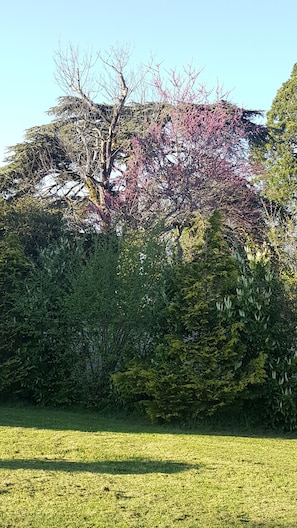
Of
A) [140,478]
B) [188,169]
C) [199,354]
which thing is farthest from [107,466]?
[188,169]

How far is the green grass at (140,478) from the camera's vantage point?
4.18 meters

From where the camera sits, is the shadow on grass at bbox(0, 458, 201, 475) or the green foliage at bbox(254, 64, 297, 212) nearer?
the shadow on grass at bbox(0, 458, 201, 475)

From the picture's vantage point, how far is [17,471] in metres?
5.32

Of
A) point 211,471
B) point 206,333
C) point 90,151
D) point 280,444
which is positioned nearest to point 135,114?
point 90,151

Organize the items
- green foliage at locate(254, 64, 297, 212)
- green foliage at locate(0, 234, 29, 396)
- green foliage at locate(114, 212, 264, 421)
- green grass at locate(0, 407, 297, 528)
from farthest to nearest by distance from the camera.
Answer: green foliage at locate(254, 64, 297, 212) → green foliage at locate(0, 234, 29, 396) → green foliage at locate(114, 212, 264, 421) → green grass at locate(0, 407, 297, 528)

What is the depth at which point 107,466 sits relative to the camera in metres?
5.86

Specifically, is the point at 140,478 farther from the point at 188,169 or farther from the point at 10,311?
the point at 188,169

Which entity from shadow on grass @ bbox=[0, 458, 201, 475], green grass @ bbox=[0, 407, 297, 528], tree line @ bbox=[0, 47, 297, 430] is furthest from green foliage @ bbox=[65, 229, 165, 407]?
shadow on grass @ bbox=[0, 458, 201, 475]

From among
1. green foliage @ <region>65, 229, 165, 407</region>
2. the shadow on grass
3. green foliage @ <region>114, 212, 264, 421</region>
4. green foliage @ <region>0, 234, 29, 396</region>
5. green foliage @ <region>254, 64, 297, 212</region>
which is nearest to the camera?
the shadow on grass

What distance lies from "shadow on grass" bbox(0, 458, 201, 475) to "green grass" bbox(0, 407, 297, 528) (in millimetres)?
10

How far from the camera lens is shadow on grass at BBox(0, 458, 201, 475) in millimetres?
5582

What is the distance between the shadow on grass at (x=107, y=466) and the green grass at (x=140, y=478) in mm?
10

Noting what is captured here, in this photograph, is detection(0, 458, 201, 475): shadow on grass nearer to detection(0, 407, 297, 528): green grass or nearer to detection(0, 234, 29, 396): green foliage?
detection(0, 407, 297, 528): green grass

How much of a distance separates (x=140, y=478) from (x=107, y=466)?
609mm
